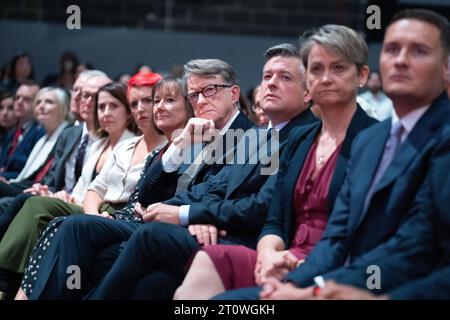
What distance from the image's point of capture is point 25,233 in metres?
4.70

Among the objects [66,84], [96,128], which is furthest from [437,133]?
[66,84]

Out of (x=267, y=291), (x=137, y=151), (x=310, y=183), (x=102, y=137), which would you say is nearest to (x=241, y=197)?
(x=310, y=183)

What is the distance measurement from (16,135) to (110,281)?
4.09 m

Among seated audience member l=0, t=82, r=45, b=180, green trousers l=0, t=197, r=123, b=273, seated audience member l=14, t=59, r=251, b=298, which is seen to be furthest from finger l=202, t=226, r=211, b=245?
seated audience member l=0, t=82, r=45, b=180

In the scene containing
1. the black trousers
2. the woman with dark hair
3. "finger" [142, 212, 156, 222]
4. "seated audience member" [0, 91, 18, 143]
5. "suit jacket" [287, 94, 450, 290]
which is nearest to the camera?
"suit jacket" [287, 94, 450, 290]

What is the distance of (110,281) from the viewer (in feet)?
11.6

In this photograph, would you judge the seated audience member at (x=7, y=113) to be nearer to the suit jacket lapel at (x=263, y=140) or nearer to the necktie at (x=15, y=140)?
the necktie at (x=15, y=140)

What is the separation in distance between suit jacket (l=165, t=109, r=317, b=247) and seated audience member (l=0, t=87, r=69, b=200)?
270 cm

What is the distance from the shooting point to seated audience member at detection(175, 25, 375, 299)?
320 cm

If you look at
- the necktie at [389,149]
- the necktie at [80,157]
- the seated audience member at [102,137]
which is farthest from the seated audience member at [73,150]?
the necktie at [389,149]

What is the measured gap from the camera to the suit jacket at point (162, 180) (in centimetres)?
420

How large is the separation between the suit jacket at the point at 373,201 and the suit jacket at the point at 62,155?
3225 mm

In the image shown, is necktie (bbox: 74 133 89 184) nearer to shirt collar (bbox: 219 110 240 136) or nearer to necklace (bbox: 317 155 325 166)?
shirt collar (bbox: 219 110 240 136)

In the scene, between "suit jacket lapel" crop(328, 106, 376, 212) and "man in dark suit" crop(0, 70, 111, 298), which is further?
"man in dark suit" crop(0, 70, 111, 298)
